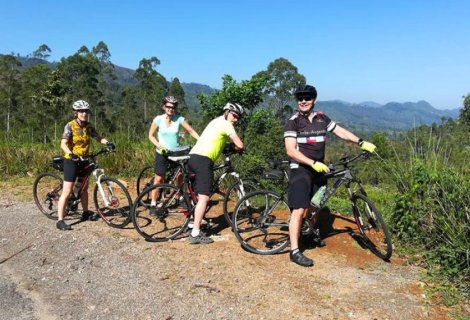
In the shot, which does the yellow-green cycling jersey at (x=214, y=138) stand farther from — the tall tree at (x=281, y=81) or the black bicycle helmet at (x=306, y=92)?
the tall tree at (x=281, y=81)

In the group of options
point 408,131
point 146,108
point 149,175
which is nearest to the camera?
point 408,131

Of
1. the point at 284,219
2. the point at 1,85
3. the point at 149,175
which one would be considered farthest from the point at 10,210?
the point at 1,85

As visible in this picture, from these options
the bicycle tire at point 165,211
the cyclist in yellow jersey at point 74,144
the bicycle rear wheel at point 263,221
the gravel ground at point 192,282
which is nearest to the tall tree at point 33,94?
the cyclist in yellow jersey at point 74,144

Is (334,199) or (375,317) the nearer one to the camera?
(375,317)

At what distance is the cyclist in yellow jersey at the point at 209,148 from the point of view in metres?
5.04

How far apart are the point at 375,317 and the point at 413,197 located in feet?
7.36

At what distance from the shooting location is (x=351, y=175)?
481 centimetres

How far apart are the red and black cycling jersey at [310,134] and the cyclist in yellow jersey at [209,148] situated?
826 millimetres

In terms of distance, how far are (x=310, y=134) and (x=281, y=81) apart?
39.2 metres

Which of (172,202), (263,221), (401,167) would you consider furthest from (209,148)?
(401,167)

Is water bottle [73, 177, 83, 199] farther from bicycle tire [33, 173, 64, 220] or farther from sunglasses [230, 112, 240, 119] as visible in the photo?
sunglasses [230, 112, 240, 119]

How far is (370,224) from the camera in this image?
5.05 metres

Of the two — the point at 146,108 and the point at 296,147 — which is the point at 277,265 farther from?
the point at 146,108

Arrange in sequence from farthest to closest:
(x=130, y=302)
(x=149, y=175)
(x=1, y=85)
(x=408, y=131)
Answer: (x=1, y=85)
(x=149, y=175)
(x=408, y=131)
(x=130, y=302)
